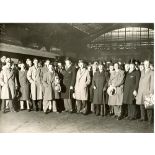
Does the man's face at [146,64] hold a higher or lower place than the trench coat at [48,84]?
higher

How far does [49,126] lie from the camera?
5520 mm

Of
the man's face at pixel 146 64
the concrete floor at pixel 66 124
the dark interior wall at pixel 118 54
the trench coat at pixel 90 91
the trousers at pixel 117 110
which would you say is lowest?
the concrete floor at pixel 66 124

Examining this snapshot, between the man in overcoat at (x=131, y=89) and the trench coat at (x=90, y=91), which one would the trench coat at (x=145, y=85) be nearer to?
the man in overcoat at (x=131, y=89)

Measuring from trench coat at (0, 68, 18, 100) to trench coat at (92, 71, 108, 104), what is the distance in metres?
1.72

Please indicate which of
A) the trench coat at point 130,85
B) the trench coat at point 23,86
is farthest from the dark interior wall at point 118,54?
the trench coat at point 23,86

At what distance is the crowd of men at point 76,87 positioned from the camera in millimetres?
5762

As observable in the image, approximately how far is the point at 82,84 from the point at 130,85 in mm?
1042

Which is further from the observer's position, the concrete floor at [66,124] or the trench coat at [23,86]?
the trench coat at [23,86]

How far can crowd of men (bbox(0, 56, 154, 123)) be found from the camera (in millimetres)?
5762

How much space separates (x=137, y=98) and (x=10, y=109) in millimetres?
2704

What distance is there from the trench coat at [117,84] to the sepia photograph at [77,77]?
2cm
